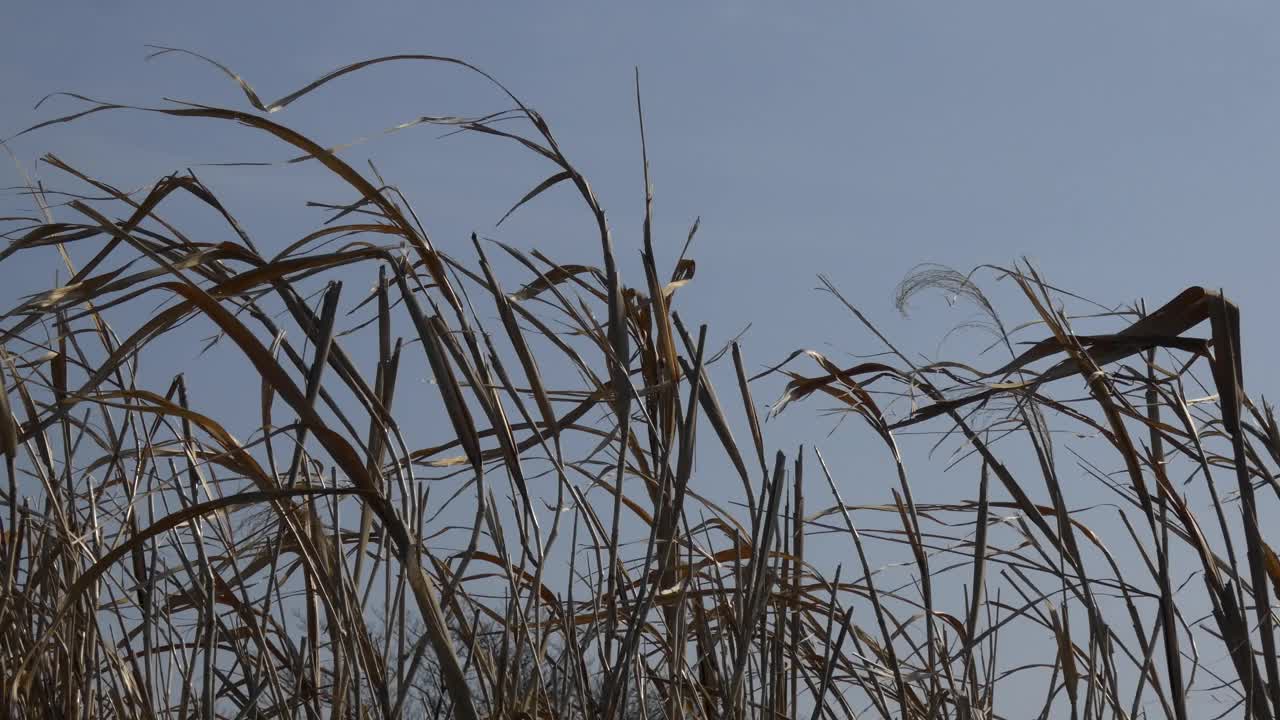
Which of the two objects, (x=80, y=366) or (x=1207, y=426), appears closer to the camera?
(x=1207, y=426)

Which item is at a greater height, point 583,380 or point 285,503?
point 583,380

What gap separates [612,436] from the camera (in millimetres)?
1079

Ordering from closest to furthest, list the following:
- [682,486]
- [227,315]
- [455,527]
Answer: [227,315]
[682,486]
[455,527]

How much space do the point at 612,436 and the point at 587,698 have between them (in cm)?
25

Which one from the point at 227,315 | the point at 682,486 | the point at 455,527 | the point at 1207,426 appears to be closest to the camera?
the point at 227,315

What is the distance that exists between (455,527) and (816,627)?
0.41m

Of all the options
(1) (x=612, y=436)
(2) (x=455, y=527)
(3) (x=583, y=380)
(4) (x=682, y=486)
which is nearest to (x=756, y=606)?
(4) (x=682, y=486)

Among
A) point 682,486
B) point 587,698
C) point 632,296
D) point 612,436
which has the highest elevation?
point 632,296

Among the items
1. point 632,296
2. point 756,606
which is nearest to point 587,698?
point 756,606

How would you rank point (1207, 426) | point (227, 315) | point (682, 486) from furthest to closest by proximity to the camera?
point (1207, 426), point (682, 486), point (227, 315)

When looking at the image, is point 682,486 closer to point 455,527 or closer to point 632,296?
point 632,296

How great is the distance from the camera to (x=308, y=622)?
1.12 m

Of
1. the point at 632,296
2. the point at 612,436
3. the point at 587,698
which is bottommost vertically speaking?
the point at 587,698

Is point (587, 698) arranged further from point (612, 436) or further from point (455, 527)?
point (455, 527)
